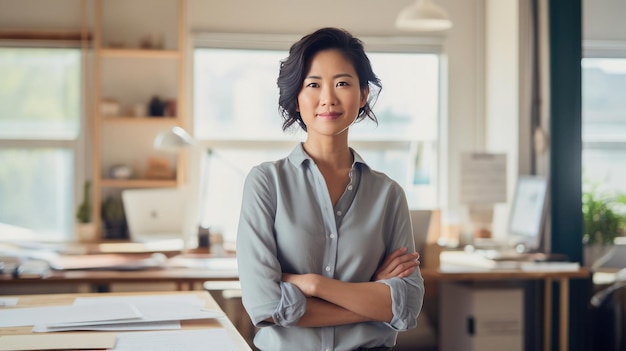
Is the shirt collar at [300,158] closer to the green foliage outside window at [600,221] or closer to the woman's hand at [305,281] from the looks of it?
the woman's hand at [305,281]

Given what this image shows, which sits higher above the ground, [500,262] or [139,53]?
[139,53]

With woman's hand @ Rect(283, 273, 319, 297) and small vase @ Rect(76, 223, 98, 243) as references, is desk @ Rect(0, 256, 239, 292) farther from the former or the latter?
woman's hand @ Rect(283, 273, 319, 297)

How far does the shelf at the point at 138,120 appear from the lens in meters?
5.84

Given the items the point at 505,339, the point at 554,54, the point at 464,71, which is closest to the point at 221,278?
the point at 505,339

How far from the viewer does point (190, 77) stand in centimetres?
614

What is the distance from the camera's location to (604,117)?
6.11 m

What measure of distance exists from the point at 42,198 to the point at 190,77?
127cm

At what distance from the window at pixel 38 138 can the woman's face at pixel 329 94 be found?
179 inches

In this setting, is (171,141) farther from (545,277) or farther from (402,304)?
(402,304)

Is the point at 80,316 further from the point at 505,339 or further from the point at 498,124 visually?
the point at 498,124

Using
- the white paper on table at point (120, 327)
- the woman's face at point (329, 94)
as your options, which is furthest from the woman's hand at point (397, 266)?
the white paper on table at point (120, 327)

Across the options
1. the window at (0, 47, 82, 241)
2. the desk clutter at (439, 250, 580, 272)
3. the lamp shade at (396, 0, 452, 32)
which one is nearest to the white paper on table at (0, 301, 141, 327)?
the desk clutter at (439, 250, 580, 272)

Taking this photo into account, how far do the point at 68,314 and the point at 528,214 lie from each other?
3212mm

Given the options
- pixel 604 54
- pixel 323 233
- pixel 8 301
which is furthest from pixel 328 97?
pixel 604 54
